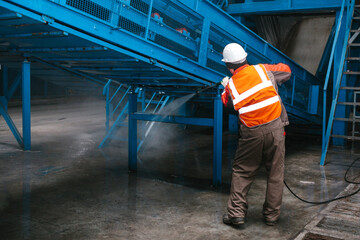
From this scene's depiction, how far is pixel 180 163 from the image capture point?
7.55 m

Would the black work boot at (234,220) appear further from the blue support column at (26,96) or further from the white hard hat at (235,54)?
the blue support column at (26,96)

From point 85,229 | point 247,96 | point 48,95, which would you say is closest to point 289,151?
point 247,96

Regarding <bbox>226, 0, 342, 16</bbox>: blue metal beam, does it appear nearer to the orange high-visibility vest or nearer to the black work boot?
the orange high-visibility vest

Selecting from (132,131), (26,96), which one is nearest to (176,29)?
(132,131)

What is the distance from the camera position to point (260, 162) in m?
4.42

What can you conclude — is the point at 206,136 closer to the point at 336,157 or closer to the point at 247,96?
the point at 336,157

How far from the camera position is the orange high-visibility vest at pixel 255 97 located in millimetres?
4277

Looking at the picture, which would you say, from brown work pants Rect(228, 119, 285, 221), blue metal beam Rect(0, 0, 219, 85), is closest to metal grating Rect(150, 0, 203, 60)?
blue metal beam Rect(0, 0, 219, 85)

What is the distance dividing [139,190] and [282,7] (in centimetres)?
553

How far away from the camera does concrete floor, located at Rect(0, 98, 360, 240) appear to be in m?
4.26

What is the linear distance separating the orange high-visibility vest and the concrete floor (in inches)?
48.7

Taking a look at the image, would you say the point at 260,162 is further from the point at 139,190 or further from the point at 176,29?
the point at 176,29

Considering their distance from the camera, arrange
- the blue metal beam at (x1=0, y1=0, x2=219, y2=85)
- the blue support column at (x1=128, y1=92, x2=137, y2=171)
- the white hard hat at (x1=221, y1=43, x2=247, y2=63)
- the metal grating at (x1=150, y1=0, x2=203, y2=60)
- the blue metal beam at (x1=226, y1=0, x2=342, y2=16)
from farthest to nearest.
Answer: the blue metal beam at (x1=226, y1=0, x2=342, y2=16) → the blue support column at (x1=128, y1=92, x2=137, y2=171) → the metal grating at (x1=150, y1=0, x2=203, y2=60) → the white hard hat at (x1=221, y1=43, x2=247, y2=63) → the blue metal beam at (x1=0, y1=0, x2=219, y2=85)

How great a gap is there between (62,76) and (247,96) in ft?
24.4
